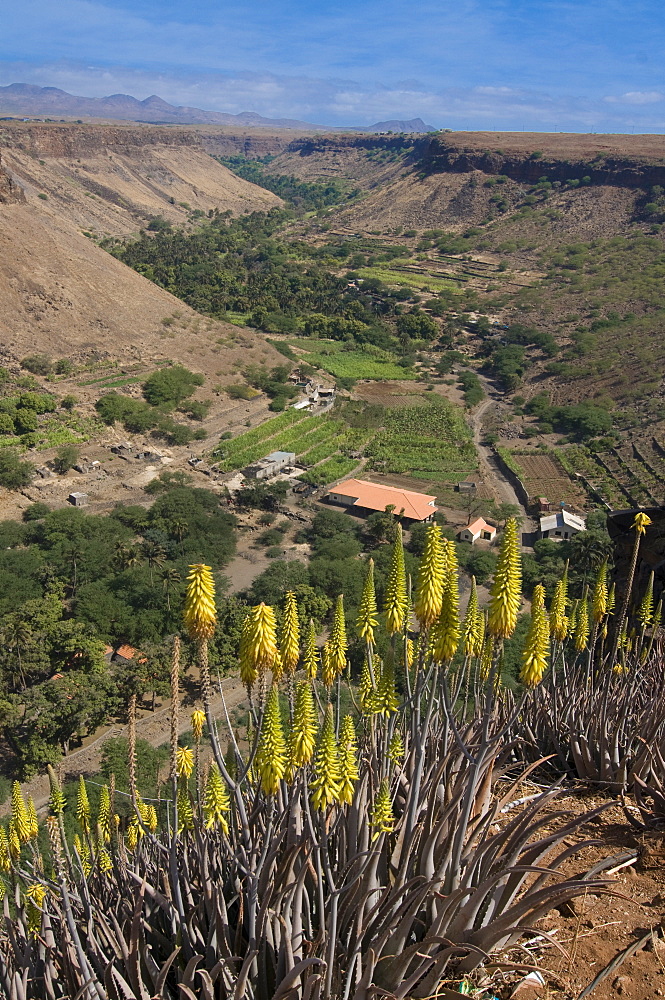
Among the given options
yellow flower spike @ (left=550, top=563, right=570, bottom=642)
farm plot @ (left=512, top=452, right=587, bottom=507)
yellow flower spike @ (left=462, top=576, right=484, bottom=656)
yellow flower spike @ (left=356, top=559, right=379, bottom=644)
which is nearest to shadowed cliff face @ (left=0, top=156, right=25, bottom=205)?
farm plot @ (left=512, top=452, right=587, bottom=507)

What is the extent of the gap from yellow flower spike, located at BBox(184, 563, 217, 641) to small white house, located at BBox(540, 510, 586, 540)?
1380 inches

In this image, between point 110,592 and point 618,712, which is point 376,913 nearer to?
point 618,712

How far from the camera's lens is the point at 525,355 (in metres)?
72.9

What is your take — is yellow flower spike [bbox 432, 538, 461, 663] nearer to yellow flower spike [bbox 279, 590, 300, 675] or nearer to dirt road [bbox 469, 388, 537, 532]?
yellow flower spike [bbox 279, 590, 300, 675]

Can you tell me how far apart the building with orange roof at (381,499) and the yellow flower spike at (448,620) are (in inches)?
1266

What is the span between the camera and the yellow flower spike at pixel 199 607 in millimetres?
5887

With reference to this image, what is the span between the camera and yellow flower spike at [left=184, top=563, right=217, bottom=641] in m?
5.89

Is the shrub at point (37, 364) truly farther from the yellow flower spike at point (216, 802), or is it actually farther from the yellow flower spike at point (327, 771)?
the yellow flower spike at point (327, 771)

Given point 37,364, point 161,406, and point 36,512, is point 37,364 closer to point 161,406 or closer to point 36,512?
point 161,406

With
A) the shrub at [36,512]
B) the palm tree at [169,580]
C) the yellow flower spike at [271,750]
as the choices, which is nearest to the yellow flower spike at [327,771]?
the yellow flower spike at [271,750]

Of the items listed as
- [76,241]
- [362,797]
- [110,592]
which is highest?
[76,241]

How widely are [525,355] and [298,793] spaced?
72402 millimetres

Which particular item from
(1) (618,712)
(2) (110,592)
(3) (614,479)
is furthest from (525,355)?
(1) (618,712)

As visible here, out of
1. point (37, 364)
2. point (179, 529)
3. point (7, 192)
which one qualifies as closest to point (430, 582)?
point (179, 529)
